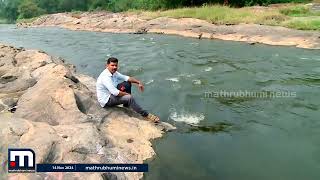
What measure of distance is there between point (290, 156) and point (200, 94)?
4913 millimetres

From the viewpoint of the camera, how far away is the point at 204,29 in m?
28.1

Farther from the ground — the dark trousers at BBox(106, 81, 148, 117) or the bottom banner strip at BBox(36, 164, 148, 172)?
the dark trousers at BBox(106, 81, 148, 117)

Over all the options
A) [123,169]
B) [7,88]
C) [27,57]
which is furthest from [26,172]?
[27,57]

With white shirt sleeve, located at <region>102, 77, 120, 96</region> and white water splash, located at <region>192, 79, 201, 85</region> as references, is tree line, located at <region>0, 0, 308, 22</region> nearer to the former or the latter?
white water splash, located at <region>192, 79, 201, 85</region>

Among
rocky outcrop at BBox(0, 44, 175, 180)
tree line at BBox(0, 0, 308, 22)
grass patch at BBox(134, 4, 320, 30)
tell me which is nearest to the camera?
rocky outcrop at BBox(0, 44, 175, 180)

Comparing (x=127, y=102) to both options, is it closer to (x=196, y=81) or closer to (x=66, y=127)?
(x=66, y=127)

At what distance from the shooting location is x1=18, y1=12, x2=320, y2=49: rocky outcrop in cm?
2158

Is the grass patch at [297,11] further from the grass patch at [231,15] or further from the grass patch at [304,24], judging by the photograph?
the grass patch at [304,24]

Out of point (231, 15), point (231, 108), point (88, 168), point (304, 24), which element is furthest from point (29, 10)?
point (88, 168)

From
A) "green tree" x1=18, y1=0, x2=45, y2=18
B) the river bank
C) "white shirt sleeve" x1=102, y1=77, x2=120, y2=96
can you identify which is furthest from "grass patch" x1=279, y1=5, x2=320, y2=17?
"green tree" x1=18, y1=0, x2=45, y2=18

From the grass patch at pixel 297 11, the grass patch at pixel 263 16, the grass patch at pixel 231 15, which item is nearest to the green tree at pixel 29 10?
the grass patch at pixel 231 15

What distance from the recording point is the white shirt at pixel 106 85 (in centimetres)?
936

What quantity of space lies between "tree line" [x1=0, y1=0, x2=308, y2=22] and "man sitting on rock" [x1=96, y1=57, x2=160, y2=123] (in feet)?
104

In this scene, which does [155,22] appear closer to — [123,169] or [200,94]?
[200,94]
